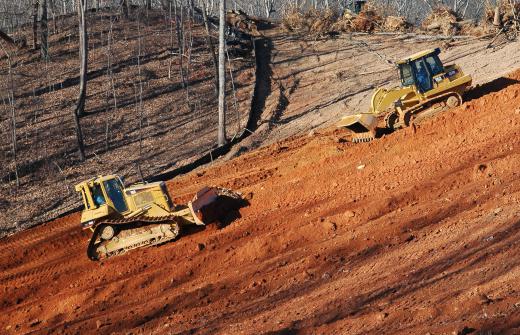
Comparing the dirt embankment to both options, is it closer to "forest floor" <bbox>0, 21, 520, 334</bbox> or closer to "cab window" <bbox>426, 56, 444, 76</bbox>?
"cab window" <bbox>426, 56, 444, 76</bbox>

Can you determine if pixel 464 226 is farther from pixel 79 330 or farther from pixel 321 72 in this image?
pixel 321 72

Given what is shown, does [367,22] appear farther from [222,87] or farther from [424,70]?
[424,70]

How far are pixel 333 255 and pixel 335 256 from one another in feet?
0.30

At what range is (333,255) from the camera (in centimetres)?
1289

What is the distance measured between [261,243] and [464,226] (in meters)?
4.26

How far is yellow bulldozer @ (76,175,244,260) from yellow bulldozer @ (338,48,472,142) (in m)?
4.92

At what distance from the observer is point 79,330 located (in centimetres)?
1252

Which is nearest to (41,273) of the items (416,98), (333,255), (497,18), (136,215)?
(136,215)

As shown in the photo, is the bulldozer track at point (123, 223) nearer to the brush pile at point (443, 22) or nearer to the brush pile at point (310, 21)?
the brush pile at point (443, 22)

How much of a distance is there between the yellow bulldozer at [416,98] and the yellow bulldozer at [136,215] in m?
4.92

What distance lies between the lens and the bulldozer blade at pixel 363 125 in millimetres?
19406

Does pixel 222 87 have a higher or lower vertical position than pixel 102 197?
higher

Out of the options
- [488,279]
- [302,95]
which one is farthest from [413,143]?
[302,95]

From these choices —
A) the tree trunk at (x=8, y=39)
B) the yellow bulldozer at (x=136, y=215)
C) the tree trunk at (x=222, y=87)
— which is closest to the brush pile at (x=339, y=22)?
the tree trunk at (x=222, y=87)
